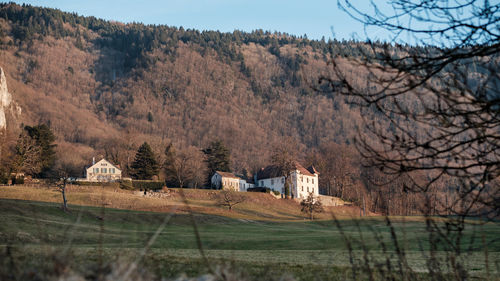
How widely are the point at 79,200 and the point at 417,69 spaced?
2445 inches

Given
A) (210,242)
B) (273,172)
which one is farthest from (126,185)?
(210,242)

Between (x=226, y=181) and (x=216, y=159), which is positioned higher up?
(x=216, y=159)

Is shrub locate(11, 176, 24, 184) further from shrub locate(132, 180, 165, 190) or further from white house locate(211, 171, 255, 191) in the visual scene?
white house locate(211, 171, 255, 191)

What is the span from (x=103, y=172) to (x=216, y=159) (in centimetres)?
2457

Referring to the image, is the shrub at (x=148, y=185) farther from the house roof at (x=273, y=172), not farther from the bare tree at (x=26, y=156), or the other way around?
the house roof at (x=273, y=172)

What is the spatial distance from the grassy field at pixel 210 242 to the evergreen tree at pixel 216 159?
81.4ft

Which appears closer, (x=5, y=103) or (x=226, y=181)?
(x=226, y=181)

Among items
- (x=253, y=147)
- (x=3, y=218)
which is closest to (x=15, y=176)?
(x=3, y=218)

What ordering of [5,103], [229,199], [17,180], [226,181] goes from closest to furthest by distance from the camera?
[229,199]
[17,180]
[226,181]
[5,103]

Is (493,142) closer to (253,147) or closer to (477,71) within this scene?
(477,71)

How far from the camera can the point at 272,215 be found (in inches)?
2889

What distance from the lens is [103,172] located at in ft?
307

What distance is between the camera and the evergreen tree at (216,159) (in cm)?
10612

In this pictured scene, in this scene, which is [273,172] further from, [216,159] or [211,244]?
[211,244]
